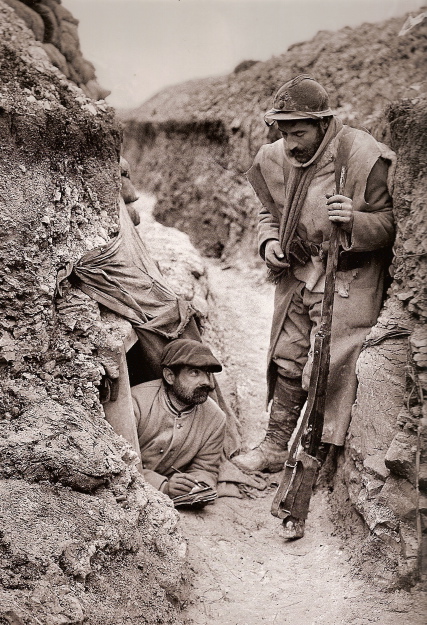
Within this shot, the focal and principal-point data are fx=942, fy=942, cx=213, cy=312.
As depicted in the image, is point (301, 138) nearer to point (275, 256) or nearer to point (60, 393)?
point (275, 256)

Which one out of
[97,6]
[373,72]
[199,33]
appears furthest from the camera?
[373,72]

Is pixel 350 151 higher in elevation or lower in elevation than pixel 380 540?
higher

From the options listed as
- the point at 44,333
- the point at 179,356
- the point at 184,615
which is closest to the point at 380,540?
the point at 184,615

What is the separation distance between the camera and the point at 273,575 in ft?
15.5

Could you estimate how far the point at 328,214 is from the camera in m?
5.05

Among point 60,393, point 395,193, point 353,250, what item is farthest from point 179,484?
point 395,193

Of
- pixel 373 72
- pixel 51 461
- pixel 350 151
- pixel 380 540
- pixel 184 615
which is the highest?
pixel 373 72

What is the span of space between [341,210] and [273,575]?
1.90 m

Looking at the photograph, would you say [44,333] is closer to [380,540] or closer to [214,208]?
[380,540]

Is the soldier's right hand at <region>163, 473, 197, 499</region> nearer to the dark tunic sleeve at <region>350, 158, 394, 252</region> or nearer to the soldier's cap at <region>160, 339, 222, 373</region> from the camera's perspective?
the soldier's cap at <region>160, 339, 222, 373</region>

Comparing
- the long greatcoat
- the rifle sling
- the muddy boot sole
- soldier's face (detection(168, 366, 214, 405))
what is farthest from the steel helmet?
the muddy boot sole

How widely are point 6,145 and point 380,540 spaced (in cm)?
276

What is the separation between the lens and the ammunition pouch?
203 inches

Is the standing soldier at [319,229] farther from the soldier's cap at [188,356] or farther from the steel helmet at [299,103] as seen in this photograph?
the soldier's cap at [188,356]
